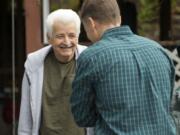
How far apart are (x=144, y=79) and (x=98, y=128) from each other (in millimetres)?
A: 326

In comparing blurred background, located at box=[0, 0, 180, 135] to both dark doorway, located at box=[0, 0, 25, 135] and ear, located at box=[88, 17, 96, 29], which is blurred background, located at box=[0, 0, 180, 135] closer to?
dark doorway, located at box=[0, 0, 25, 135]

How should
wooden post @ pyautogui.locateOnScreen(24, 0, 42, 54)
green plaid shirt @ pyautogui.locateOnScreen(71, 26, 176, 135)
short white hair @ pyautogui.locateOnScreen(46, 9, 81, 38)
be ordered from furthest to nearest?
wooden post @ pyautogui.locateOnScreen(24, 0, 42, 54) < short white hair @ pyautogui.locateOnScreen(46, 9, 81, 38) < green plaid shirt @ pyautogui.locateOnScreen(71, 26, 176, 135)

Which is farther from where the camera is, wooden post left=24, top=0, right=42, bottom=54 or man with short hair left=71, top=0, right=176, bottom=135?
wooden post left=24, top=0, right=42, bottom=54

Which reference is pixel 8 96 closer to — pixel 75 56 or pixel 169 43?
pixel 169 43

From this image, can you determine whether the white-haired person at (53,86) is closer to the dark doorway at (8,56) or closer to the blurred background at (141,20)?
the blurred background at (141,20)

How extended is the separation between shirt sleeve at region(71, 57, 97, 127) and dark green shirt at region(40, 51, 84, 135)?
2.23 ft

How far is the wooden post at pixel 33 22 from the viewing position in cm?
567

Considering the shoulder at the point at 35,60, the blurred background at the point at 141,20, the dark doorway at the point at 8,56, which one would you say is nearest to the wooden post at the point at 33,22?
the blurred background at the point at 141,20

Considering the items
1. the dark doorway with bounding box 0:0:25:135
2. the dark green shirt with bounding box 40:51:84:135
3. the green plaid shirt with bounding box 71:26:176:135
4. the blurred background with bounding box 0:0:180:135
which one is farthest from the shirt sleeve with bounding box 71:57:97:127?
the dark doorway with bounding box 0:0:25:135

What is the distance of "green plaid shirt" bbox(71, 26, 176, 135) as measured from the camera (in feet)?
9.89

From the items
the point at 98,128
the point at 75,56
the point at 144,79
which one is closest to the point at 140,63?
the point at 144,79

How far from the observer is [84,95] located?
3.09 m

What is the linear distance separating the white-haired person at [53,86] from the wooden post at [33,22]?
1.77 m

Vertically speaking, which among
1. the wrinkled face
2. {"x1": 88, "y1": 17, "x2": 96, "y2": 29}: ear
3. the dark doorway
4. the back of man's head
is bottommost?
the dark doorway
